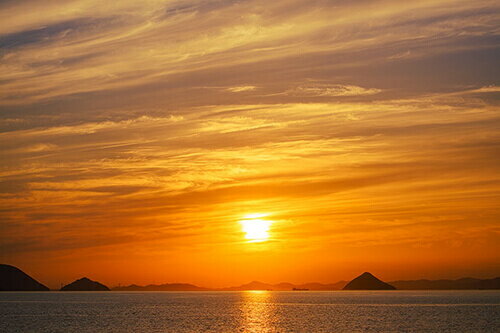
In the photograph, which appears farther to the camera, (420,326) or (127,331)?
(420,326)

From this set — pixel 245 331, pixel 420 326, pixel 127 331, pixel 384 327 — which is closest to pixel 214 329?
pixel 245 331

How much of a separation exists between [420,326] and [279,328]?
3820 cm

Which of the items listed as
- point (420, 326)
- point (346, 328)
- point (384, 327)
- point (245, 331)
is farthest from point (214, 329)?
point (420, 326)

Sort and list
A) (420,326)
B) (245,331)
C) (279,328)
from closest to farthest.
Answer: (245,331) → (279,328) → (420,326)

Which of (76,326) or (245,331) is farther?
(76,326)

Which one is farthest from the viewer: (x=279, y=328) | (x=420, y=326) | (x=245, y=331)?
(x=420, y=326)

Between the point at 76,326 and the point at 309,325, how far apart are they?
59532 mm

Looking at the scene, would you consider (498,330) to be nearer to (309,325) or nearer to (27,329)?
(309,325)

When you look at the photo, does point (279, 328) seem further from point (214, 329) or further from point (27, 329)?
point (27, 329)

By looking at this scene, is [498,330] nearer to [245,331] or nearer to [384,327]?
[384,327]

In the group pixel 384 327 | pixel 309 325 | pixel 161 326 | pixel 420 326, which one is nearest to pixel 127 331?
pixel 161 326

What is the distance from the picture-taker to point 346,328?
15300 cm

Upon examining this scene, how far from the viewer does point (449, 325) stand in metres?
167

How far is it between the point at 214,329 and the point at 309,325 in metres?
27.5
